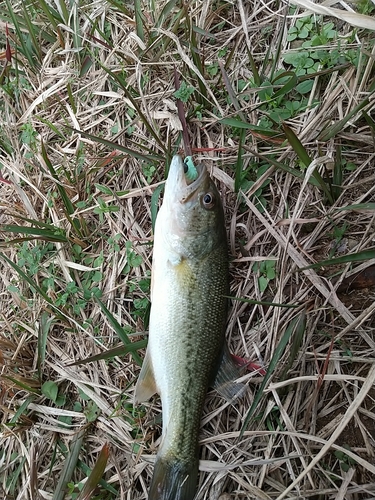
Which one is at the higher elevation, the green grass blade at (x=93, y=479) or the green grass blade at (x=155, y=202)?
the green grass blade at (x=155, y=202)

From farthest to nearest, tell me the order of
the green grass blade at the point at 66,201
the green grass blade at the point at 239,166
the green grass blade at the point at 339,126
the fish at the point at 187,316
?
1. the green grass blade at the point at 66,201
2. the green grass blade at the point at 239,166
3. the fish at the point at 187,316
4. the green grass blade at the point at 339,126

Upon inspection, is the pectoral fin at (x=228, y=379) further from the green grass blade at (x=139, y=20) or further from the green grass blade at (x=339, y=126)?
the green grass blade at (x=139, y=20)

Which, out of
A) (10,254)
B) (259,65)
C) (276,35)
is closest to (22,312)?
(10,254)

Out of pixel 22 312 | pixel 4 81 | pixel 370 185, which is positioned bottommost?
pixel 22 312

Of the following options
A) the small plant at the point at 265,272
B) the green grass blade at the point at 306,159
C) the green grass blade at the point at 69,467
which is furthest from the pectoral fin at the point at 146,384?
the green grass blade at the point at 306,159

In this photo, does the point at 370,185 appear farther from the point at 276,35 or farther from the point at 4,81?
the point at 4,81

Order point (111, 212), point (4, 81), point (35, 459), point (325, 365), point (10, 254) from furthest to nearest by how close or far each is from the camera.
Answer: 1. point (4, 81)
2. point (10, 254)
3. point (111, 212)
4. point (35, 459)
5. point (325, 365)
